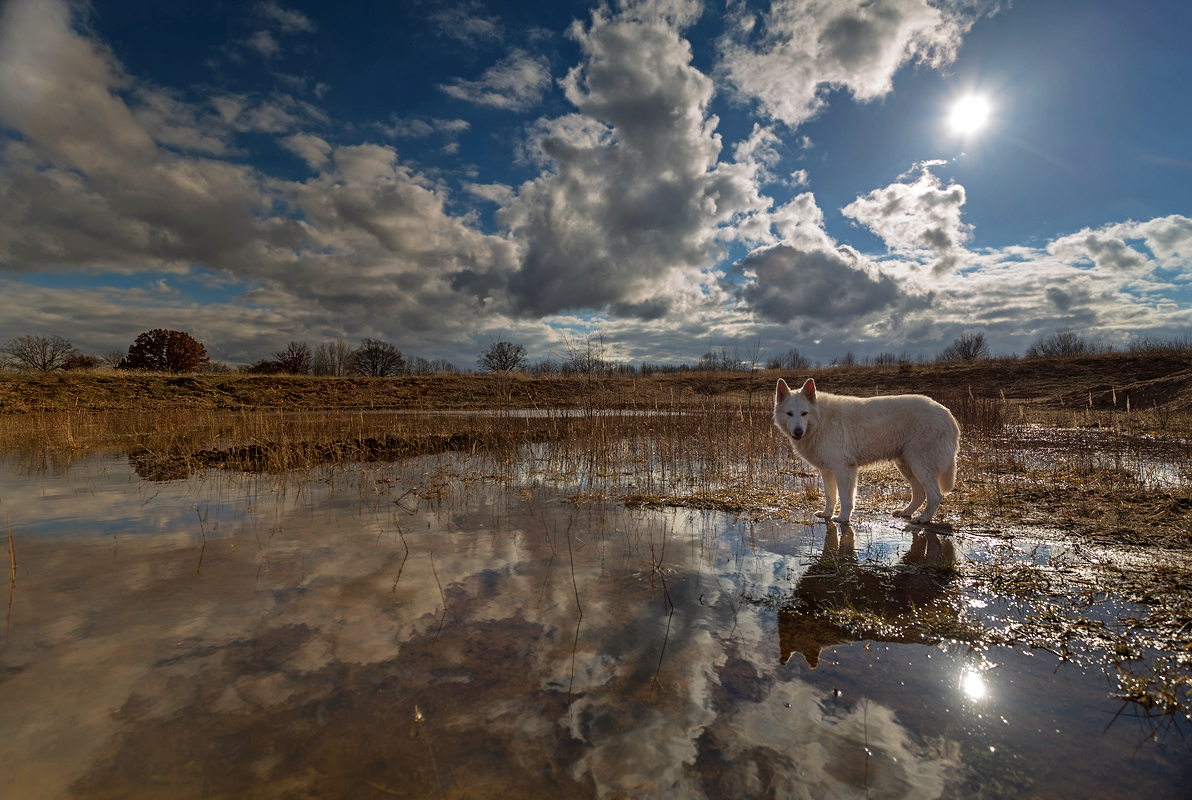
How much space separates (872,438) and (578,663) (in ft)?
16.5

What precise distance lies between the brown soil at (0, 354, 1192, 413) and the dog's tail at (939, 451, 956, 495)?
14.3 m

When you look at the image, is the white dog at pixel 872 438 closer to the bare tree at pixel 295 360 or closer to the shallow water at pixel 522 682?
the shallow water at pixel 522 682

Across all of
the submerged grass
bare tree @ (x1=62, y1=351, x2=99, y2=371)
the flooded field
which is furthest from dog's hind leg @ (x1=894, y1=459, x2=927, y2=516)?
bare tree @ (x1=62, y1=351, x2=99, y2=371)

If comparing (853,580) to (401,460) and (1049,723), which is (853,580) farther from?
(401,460)

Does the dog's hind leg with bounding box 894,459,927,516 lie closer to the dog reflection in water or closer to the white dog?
the white dog

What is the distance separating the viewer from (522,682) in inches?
113

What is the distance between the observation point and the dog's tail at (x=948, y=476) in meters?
5.89

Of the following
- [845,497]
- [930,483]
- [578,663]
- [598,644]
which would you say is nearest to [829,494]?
[845,497]

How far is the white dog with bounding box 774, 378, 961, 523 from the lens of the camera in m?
5.91

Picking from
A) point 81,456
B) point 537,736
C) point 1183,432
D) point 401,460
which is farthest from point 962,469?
point 81,456

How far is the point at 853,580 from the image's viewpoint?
4289 millimetres

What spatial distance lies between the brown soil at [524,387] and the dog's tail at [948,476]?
14.3 metres

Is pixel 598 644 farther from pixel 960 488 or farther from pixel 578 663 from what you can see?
pixel 960 488

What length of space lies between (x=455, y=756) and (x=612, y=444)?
31.4 feet
